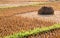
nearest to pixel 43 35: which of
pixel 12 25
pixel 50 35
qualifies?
pixel 50 35

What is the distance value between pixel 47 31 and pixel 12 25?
2352 mm

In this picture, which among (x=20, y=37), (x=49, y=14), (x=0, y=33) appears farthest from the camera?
(x=49, y=14)

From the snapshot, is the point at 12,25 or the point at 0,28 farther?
the point at 12,25

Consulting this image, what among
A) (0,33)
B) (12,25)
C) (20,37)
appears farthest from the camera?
(12,25)

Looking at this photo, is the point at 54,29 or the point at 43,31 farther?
the point at 54,29

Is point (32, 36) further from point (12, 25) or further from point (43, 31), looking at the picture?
point (12, 25)

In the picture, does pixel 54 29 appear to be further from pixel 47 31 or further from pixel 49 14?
pixel 49 14

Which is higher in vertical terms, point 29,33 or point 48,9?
point 29,33

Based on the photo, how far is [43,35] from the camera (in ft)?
31.0

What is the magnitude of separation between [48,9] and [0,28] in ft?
24.0

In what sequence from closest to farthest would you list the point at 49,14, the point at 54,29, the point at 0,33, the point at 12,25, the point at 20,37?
the point at 20,37, the point at 0,33, the point at 54,29, the point at 12,25, the point at 49,14

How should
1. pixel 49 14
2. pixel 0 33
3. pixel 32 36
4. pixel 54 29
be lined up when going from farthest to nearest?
1. pixel 49 14
2. pixel 54 29
3. pixel 0 33
4. pixel 32 36

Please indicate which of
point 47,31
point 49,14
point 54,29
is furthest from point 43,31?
point 49,14

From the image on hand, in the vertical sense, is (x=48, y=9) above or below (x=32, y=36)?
below
